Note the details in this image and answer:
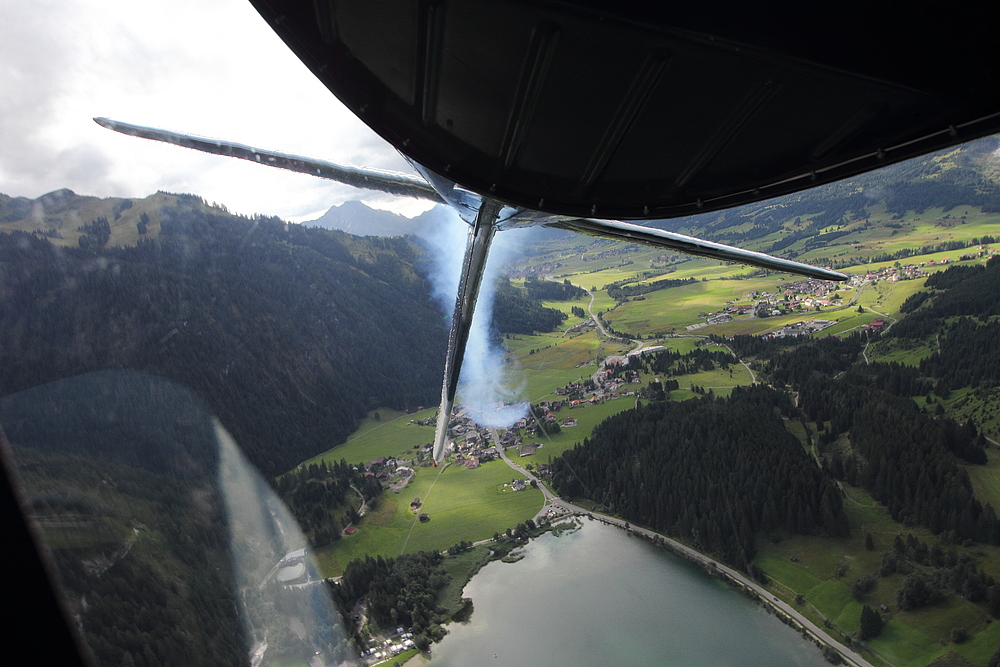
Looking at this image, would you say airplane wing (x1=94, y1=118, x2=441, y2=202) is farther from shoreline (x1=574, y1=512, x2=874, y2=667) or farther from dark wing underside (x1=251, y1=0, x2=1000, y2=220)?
shoreline (x1=574, y1=512, x2=874, y2=667)

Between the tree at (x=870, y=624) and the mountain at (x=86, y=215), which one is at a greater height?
the mountain at (x=86, y=215)

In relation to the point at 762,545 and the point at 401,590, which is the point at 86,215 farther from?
the point at 762,545

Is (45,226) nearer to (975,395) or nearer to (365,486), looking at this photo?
(365,486)

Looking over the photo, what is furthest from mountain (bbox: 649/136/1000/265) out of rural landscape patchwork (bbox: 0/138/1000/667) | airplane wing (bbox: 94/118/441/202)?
airplane wing (bbox: 94/118/441/202)

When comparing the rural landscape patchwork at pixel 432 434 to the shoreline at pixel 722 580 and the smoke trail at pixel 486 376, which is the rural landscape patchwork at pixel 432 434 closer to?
the shoreline at pixel 722 580

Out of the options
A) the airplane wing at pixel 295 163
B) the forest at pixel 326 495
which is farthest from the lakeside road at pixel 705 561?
the airplane wing at pixel 295 163

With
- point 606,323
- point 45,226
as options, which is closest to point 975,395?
point 606,323
